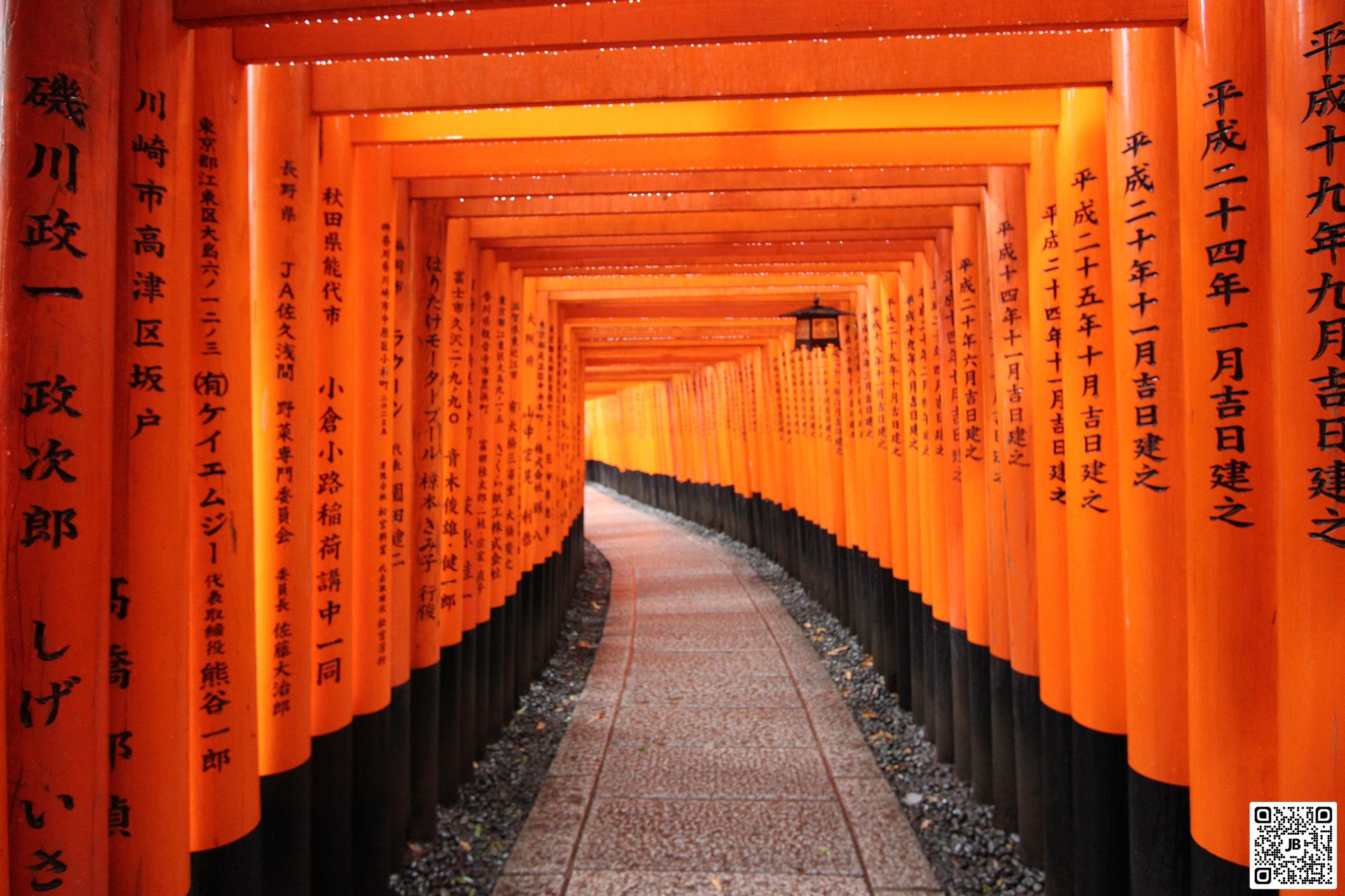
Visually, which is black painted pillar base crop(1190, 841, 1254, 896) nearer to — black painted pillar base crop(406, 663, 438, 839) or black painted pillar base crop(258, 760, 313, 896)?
black painted pillar base crop(258, 760, 313, 896)

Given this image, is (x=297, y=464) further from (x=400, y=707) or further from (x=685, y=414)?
(x=685, y=414)

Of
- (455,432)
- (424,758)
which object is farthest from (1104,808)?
(455,432)

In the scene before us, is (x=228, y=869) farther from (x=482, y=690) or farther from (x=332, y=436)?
(x=482, y=690)

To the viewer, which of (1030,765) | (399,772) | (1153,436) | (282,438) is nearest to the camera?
(1153,436)

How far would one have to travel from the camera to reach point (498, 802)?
5.46 meters

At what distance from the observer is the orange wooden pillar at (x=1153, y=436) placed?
2.77m

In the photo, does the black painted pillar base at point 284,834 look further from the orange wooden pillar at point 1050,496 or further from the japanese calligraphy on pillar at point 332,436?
the orange wooden pillar at point 1050,496

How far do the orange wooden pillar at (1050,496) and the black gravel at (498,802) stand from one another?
8.95 ft

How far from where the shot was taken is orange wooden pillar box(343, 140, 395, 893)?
3.96 meters

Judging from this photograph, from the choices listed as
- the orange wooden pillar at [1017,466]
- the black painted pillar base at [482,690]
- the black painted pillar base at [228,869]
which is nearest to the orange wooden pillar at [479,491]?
the black painted pillar base at [482,690]

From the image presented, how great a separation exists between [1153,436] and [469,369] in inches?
163

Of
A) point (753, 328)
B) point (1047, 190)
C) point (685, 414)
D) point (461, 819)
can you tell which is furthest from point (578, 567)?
point (1047, 190)

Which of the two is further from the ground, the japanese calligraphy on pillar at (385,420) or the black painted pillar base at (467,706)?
the japanese calligraphy on pillar at (385,420)

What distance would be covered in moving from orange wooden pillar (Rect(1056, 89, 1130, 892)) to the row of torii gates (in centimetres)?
2
